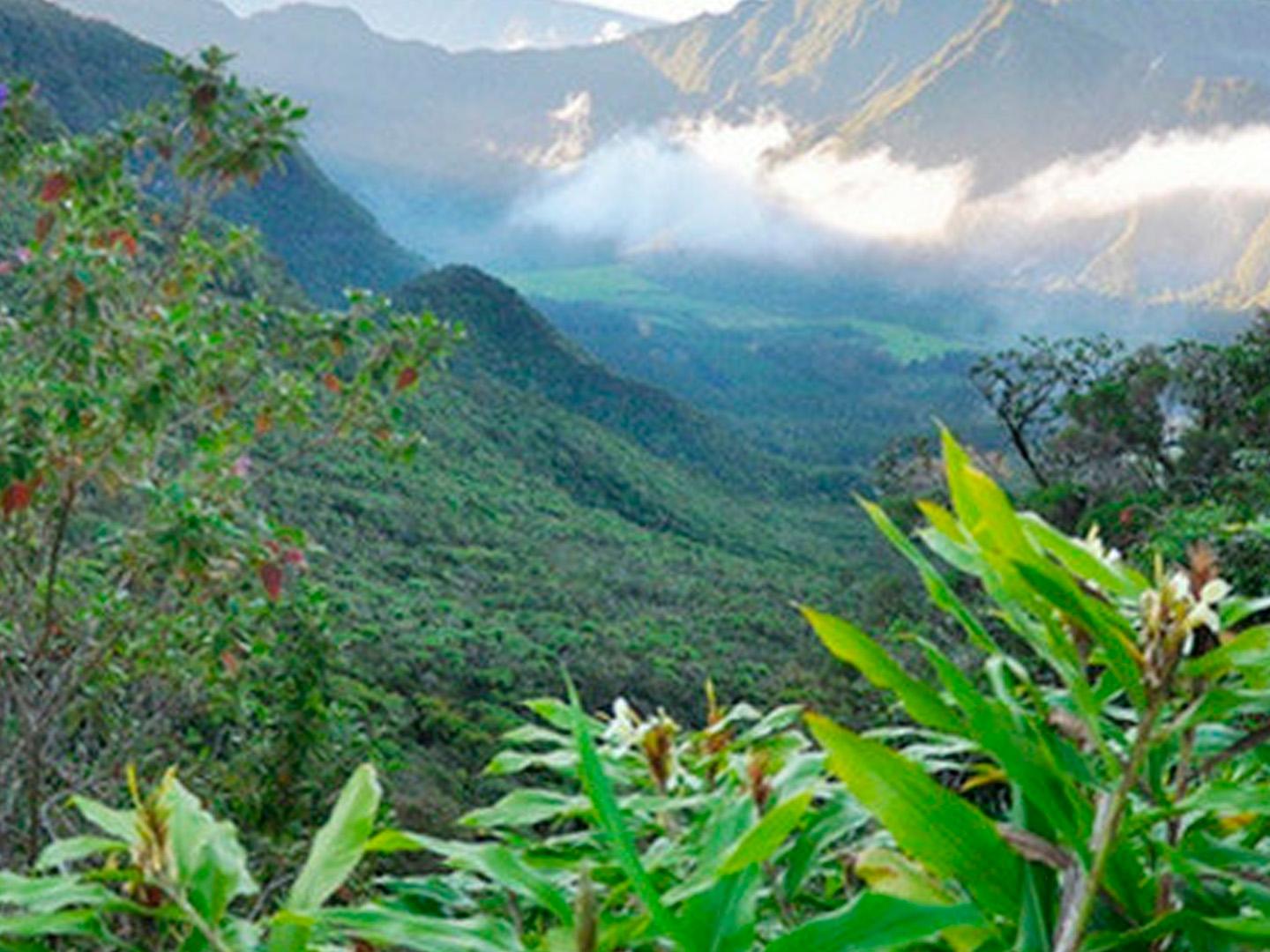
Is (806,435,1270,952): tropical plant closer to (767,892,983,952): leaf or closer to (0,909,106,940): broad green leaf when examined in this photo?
(767,892,983,952): leaf

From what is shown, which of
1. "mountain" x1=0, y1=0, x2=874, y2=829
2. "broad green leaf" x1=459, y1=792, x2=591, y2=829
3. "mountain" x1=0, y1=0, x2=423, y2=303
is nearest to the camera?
"broad green leaf" x1=459, y1=792, x2=591, y2=829

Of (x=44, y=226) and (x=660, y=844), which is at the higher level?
(x=44, y=226)

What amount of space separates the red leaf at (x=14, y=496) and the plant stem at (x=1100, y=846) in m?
3.28

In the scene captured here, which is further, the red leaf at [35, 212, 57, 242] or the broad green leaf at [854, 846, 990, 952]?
the red leaf at [35, 212, 57, 242]

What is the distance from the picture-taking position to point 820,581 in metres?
49.0

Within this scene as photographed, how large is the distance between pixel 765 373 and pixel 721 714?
136 m

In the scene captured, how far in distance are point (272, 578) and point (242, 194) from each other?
88.7m

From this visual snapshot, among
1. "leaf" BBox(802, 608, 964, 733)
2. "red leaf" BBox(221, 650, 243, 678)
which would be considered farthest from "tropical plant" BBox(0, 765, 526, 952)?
"red leaf" BBox(221, 650, 243, 678)

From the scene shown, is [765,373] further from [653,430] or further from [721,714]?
[721,714]

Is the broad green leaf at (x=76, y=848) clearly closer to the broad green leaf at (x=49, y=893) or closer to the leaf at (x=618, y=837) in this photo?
the broad green leaf at (x=49, y=893)

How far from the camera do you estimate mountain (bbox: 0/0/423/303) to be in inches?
2776

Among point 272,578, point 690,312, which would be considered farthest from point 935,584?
point 690,312

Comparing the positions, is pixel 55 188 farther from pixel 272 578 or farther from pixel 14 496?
pixel 272 578

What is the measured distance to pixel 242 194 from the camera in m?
84.7
